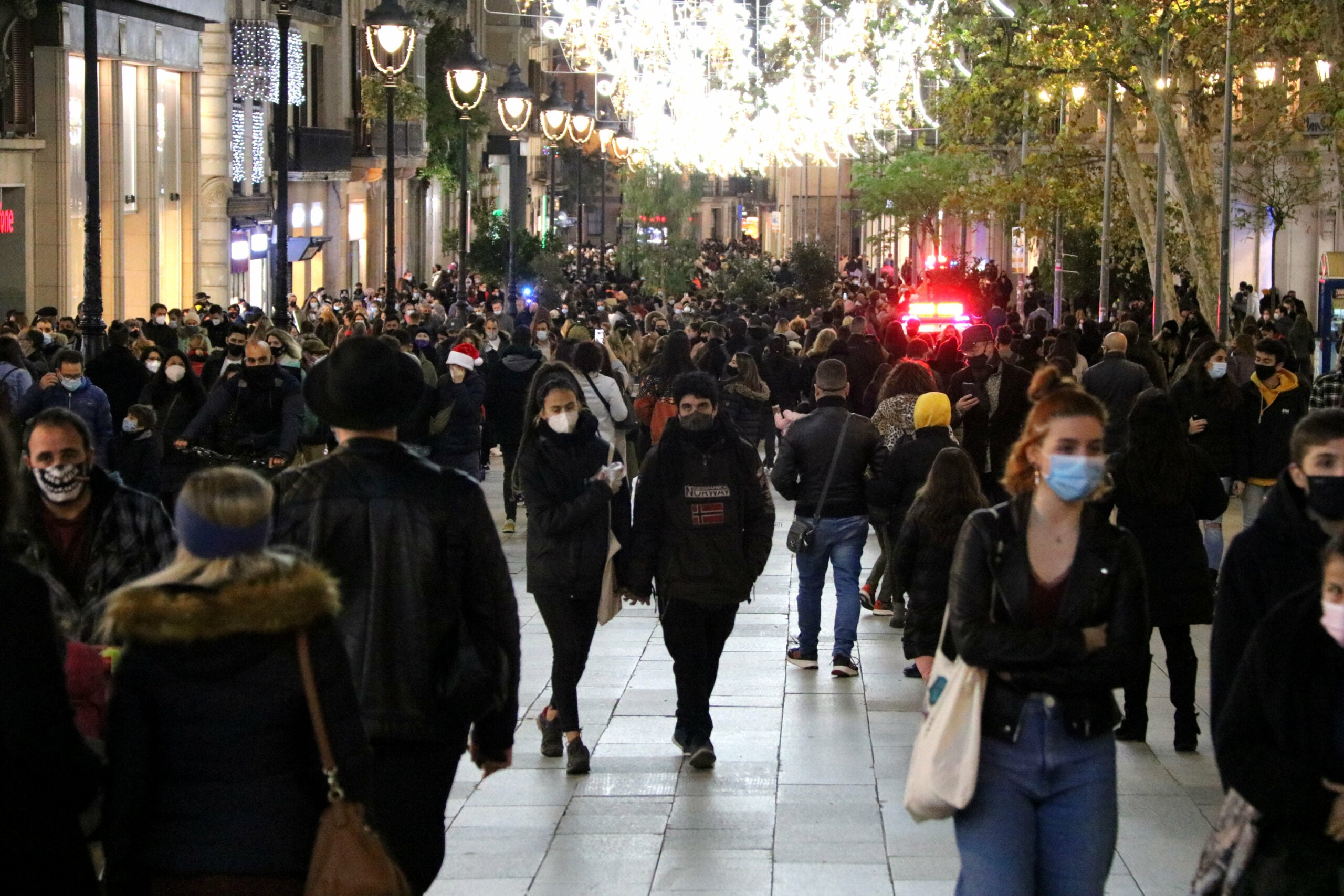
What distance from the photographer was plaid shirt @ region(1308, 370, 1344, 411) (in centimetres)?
1355

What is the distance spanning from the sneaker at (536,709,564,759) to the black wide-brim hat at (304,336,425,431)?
425 cm

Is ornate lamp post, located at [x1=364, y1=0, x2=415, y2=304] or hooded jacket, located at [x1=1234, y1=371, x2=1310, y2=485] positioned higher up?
ornate lamp post, located at [x1=364, y1=0, x2=415, y2=304]

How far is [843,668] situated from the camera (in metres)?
11.5

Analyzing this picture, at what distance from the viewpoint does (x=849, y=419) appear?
1162 centimetres

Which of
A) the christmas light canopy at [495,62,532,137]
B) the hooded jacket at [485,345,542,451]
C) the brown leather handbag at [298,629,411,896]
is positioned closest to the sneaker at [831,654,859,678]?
the hooded jacket at [485,345,542,451]

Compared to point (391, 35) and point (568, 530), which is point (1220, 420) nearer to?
point (568, 530)

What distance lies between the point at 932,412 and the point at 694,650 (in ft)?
8.91

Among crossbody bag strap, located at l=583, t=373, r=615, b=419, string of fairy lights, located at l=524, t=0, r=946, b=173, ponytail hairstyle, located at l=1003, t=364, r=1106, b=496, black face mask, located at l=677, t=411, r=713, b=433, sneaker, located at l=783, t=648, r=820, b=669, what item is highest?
string of fairy lights, located at l=524, t=0, r=946, b=173

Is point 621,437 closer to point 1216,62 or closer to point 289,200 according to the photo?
point 1216,62

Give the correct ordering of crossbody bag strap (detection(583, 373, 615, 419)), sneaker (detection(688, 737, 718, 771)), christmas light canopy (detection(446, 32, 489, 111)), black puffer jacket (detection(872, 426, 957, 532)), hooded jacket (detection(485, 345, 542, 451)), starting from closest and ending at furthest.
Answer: sneaker (detection(688, 737, 718, 771)) < black puffer jacket (detection(872, 426, 957, 532)) < crossbody bag strap (detection(583, 373, 615, 419)) < hooded jacket (detection(485, 345, 542, 451)) < christmas light canopy (detection(446, 32, 489, 111))

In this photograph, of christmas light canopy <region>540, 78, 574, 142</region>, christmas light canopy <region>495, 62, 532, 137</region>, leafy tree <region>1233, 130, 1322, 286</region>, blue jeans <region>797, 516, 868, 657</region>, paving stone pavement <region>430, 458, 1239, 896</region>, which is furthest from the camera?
leafy tree <region>1233, 130, 1322, 286</region>

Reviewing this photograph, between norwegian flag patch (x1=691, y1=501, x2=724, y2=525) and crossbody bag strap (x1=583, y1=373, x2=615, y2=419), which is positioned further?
crossbody bag strap (x1=583, y1=373, x2=615, y2=419)

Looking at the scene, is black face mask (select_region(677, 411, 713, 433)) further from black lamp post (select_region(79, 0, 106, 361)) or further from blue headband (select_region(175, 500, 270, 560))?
black lamp post (select_region(79, 0, 106, 361))

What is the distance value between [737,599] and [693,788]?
83 centimetres
